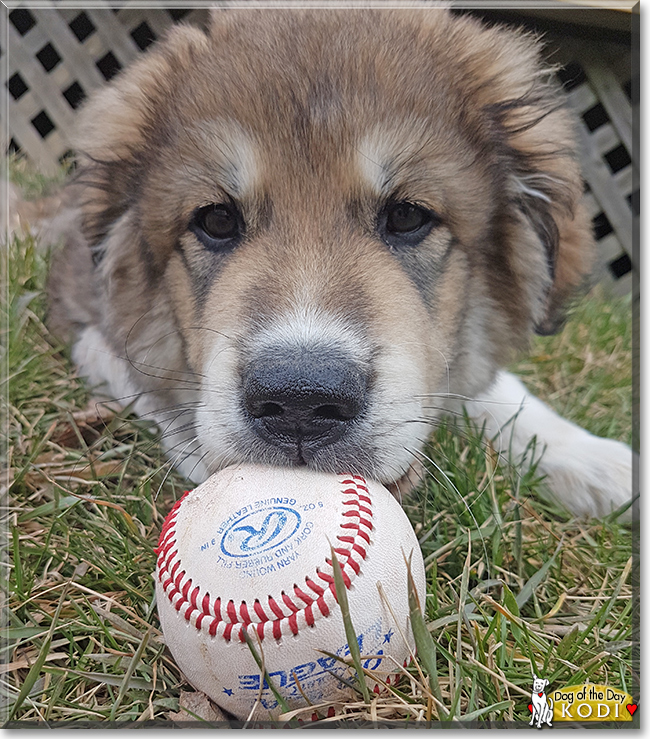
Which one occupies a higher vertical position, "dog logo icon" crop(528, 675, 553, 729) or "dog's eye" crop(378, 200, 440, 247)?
"dog's eye" crop(378, 200, 440, 247)

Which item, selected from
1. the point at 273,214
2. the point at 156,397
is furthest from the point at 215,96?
the point at 156,397

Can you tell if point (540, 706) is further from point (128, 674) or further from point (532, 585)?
point (128, 674)

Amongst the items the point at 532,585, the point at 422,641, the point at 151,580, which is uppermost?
the point at 151,580

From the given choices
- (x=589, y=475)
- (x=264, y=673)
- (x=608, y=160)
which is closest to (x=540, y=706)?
(x=264, y=673)

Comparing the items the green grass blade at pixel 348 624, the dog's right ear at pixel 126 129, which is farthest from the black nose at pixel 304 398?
the dog's right ear at pixel 126 129

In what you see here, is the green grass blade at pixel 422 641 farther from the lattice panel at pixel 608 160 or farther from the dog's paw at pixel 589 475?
the lattice panel at pixel 608 160

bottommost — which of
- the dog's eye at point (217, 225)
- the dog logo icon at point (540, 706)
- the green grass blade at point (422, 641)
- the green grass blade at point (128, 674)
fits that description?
the dog logo icon at point (540, 706)

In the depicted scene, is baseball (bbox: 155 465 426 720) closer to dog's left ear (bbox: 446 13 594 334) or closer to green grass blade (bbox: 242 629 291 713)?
green grass blade (bbox: 242 629 291 713)

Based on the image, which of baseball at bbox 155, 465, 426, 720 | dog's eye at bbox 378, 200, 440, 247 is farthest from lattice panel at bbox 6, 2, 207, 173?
baseball at bbox 155, 465, 426, 720
